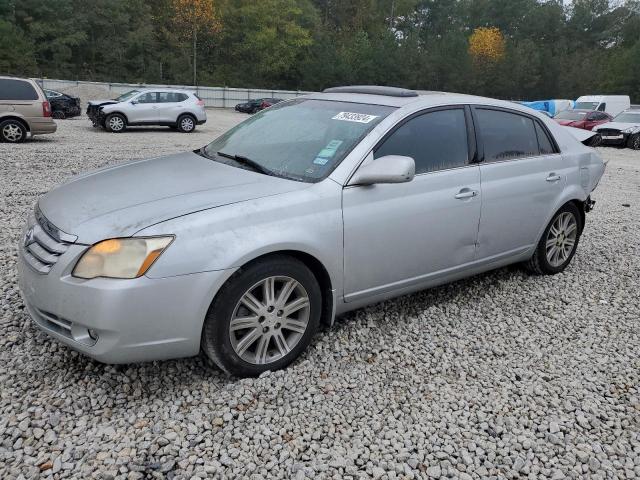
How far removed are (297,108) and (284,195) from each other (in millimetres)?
1318

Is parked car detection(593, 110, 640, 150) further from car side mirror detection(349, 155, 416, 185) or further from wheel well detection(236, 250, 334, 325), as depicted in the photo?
wheel well detection(236, 250, 334, 325)

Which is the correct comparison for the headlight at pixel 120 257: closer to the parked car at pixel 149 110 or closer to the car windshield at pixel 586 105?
the parked car at pixel 149 110

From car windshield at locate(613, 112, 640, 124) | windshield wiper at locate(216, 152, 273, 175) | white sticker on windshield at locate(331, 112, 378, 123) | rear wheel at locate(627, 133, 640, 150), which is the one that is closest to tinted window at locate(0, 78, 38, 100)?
windshield wiper at locate(216, 152, 273, 175)

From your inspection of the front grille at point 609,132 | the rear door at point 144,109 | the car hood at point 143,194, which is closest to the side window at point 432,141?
the car hood at point 143,194

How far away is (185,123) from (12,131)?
6.94 metres

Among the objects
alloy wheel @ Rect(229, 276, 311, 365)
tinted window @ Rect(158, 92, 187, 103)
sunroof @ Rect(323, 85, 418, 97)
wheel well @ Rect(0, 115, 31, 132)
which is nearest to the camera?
alloy wheel @ Rect(229, 276, 311, 365)

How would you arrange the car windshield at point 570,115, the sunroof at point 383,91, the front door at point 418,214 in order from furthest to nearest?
the car windshield at point 570,115 → the sunroof at point 383,91 → the front door at point 418,214

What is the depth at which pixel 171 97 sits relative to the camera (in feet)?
61.1

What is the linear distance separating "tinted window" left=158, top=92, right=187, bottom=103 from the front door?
16199 millimetres

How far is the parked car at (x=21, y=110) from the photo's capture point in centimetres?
1236

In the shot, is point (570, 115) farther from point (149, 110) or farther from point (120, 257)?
point (120, 257)

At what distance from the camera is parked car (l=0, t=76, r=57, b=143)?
40.5 ft

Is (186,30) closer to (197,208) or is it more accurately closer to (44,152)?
(44,152)

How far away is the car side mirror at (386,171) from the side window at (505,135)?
3.75 ft
